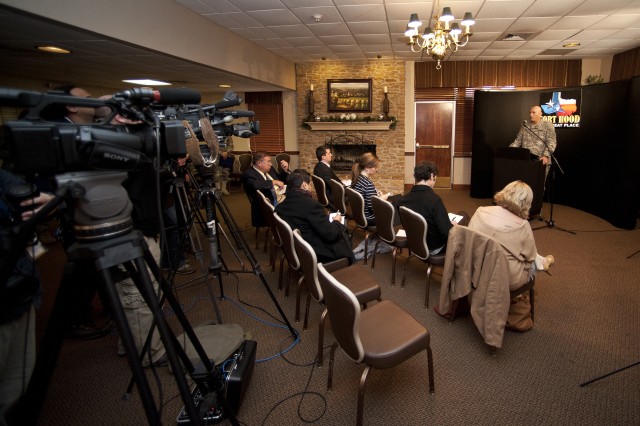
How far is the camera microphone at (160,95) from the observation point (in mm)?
992

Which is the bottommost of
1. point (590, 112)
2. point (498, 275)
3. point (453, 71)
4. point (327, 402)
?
point (327, 402)

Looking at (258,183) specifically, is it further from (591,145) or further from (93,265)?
(591,145)

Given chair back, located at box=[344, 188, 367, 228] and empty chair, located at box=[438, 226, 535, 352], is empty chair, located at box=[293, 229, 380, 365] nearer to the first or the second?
empty chair, located at box=[438, 226, 535, 352]

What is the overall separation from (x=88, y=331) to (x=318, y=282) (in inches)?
76.3

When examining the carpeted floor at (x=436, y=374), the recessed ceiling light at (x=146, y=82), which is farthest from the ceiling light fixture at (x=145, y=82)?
the carpeted floor at (x=436, y=374)

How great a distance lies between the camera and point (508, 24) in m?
4.73

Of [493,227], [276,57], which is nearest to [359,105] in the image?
[276,57]

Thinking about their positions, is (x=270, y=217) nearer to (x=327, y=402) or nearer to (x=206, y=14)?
(x=327, y=402)

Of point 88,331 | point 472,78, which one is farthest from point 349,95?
point 88,331

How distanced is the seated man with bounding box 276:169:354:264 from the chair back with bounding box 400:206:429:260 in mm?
569

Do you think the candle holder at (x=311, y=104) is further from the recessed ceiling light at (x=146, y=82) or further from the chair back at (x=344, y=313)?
the chair back at (x=344, y=313)

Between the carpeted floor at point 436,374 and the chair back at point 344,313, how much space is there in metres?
0.46

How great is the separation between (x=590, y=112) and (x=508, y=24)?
252 cm

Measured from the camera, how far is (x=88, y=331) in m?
2.75
